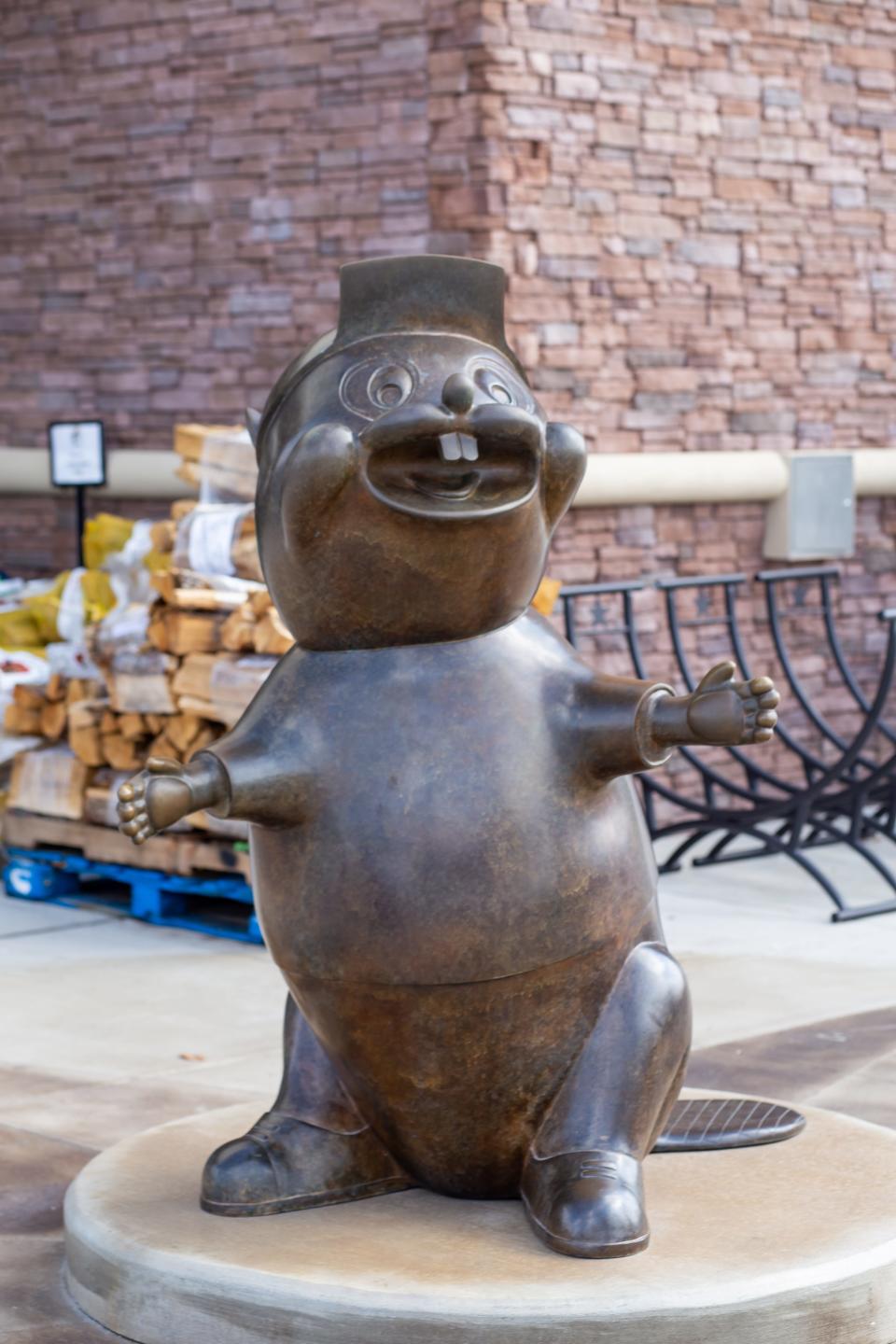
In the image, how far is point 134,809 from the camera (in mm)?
3088

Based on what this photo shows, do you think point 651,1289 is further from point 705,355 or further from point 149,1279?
point 705,355

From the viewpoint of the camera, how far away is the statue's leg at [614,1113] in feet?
10.6

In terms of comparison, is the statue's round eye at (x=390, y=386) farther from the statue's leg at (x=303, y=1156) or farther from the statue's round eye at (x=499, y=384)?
the statue's leg at (x=303, y=1156)

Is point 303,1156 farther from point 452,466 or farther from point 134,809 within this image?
point 452,466

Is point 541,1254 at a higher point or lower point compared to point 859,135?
lower

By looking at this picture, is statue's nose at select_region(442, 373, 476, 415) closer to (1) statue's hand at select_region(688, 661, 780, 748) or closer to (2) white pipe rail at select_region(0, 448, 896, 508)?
(1) statue's hand at select_region(688, 661, 780, 748)

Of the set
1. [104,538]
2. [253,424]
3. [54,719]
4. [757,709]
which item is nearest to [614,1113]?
[757,709]

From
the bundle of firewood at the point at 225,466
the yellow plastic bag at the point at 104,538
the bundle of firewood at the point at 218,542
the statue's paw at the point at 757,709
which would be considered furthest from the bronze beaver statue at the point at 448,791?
the yellow plastic bag at the point at 104,538

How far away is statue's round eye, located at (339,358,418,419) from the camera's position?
333cm

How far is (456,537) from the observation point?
3.27m

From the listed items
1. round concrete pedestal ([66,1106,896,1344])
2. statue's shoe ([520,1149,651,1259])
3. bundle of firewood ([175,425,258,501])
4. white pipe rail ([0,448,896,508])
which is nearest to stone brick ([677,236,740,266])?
white pipe rail ([0,448,896,508])

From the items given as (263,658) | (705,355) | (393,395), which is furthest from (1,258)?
(393,395)

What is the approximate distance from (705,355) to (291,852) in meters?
6.08

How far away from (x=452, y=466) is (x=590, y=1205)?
46.7 inches
